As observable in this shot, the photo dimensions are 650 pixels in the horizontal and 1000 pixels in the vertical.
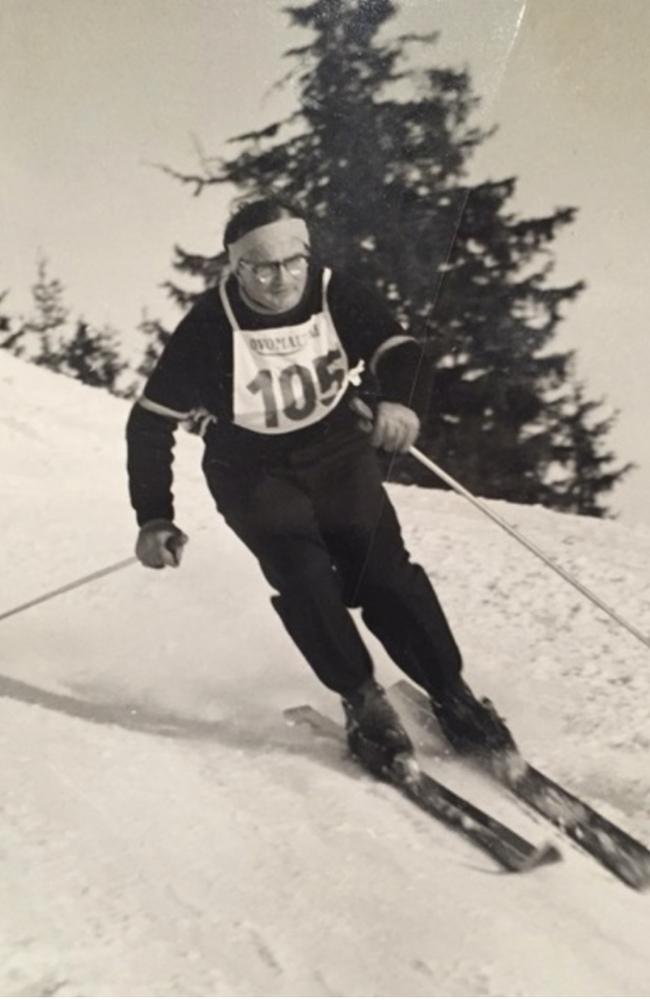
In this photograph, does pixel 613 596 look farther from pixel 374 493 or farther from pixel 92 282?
pixel 92 282

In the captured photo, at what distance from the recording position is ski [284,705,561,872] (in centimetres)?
141

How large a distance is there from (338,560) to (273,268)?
17.1 inches

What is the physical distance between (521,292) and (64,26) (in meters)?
0.85

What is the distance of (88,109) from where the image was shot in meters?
1.52

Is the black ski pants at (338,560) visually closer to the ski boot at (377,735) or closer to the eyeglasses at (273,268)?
the ski boot at (377,735)

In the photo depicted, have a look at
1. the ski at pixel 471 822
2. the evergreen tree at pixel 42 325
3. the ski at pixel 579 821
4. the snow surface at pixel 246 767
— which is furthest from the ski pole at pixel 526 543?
the evergreen tree at pixel 42 325

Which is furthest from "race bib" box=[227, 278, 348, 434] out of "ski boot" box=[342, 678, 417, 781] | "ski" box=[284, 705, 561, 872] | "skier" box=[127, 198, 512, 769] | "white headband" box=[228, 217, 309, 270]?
"ski" box=[284, 705, 561, 872]

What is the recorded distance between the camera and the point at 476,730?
5.08ft

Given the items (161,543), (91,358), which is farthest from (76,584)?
(91,358)

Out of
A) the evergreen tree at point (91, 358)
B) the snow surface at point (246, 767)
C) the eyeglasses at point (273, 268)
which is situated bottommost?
A: the snow surface at point (246, 767)

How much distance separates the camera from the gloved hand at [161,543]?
1505 millimetres

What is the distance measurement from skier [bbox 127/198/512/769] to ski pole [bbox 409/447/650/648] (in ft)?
0.30

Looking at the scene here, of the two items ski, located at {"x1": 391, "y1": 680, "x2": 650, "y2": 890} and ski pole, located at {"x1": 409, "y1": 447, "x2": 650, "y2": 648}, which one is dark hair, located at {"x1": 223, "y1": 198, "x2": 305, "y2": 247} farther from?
ski, located at {"x1": 391, "y1": 680, "x2": 650, "y2": 890}

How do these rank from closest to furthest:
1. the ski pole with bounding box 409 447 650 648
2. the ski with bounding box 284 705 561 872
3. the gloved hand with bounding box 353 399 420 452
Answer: the ski with bounding box 284 705 561 872 < the gloved hand with bounding box 353 399 420 452 < the ski pole with bounding box 409 447 650 648
